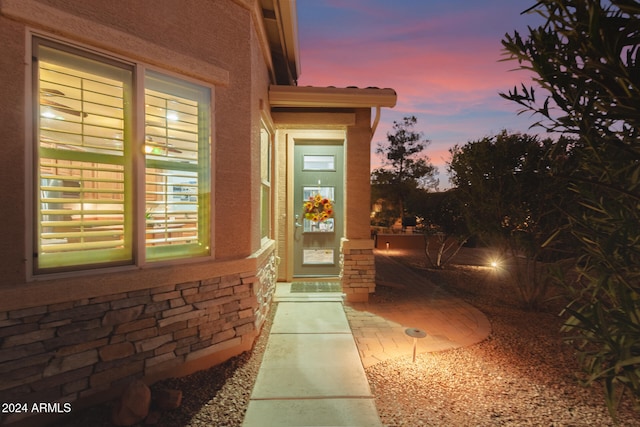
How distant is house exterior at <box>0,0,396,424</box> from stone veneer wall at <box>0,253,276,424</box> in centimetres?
1

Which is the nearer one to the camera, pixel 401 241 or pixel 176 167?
pixel 176 167

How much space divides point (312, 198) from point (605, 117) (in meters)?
4.73

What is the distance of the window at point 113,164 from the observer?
2.41m

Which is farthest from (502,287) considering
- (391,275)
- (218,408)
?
(218,408)

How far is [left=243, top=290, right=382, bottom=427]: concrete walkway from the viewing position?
2.44 metres

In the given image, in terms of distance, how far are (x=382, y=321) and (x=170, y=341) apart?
2.97 metres

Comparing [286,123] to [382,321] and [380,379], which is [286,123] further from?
[380,379]

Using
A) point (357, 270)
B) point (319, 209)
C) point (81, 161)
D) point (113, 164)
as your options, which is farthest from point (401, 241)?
point (81, 161)

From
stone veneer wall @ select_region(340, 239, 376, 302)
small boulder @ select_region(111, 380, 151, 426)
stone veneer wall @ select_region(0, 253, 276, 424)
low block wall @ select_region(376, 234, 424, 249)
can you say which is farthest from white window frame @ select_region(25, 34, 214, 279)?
low block wall @ select_region(376, 234, 424, 249)

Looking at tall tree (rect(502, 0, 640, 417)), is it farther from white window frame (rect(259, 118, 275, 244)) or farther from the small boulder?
white window frame (rect(259, 118, 275, 244))

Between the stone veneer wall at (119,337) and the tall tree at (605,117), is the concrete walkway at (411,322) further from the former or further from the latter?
the tall tree at (605,117)

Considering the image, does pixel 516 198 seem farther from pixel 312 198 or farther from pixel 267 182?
pixel 267 182

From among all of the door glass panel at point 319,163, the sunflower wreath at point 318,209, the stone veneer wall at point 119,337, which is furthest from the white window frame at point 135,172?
the door glass panel at point 319,163

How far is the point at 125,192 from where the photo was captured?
9.05ft
